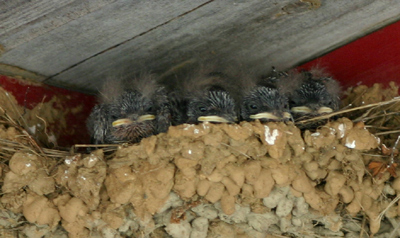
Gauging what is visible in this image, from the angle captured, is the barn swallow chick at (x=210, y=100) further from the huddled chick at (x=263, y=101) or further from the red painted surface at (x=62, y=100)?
the red painted surface at (x=62, y=100)

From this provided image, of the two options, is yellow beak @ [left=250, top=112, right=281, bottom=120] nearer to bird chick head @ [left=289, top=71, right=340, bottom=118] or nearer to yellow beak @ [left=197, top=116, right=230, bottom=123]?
yellow beak @ [left=197, top=116, right=230, bottom=123]

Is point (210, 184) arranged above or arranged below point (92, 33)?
below

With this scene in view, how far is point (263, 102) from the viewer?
373 cm

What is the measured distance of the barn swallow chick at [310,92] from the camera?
3863 mm

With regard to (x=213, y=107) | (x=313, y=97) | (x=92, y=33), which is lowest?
(x=313, y=97)

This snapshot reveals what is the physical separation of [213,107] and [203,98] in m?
0.11

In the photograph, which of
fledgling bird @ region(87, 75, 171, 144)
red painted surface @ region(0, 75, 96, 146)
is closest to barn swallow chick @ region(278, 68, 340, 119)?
fledgling bird @ region(87, 75, 171, 144)

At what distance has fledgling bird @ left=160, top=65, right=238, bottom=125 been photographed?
3639 mm

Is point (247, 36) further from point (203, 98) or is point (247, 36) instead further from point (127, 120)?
point (127, 120)

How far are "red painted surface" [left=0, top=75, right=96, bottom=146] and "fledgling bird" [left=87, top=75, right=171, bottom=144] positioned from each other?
0.34m

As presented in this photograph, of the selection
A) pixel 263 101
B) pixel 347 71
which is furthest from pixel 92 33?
pixel 347 71

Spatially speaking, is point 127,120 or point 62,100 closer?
point 127,120

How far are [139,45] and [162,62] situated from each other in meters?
0.39

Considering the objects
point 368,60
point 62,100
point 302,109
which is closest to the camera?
point 302,109
